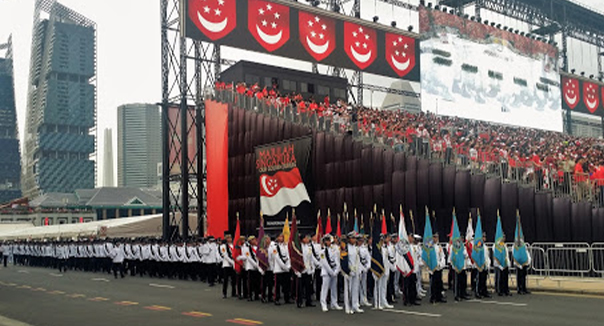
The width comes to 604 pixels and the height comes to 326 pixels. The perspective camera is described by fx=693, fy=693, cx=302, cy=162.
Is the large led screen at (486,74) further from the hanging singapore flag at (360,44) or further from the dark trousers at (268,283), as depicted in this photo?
the dark trousers at (268,283)

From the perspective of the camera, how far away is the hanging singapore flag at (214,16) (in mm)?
37781

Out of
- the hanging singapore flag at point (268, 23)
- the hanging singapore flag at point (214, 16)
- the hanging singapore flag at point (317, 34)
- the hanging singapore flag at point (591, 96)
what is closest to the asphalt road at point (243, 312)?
the hanging singapore flag at point (214, 16)

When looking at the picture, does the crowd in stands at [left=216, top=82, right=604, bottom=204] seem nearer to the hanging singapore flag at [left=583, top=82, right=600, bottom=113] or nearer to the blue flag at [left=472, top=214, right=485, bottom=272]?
the blue flag at [left=472, top=214, right=485, bottom=272]

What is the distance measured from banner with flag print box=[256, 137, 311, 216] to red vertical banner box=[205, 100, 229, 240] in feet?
10.7

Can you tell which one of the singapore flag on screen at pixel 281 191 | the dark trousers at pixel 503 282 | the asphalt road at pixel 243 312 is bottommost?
the asphalt road at pixel 243 312

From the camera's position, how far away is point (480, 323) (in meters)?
12.7

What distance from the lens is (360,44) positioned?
45156 mm

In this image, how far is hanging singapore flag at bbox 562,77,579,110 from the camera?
2308 inches

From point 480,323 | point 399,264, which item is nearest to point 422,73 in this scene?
→ point 399,264

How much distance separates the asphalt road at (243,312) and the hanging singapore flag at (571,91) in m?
44.7

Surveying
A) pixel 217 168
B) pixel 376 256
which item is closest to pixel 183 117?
pixel 217 168

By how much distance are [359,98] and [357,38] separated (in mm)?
4266

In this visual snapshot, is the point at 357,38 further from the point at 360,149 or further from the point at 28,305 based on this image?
the point at 28,305

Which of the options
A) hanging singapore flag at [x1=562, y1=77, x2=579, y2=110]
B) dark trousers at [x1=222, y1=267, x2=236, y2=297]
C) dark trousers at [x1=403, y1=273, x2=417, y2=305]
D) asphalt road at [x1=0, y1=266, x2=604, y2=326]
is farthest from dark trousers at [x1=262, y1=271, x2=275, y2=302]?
hanging singapore flag at [x1=562, y1=77, x2=579, y2=110]
